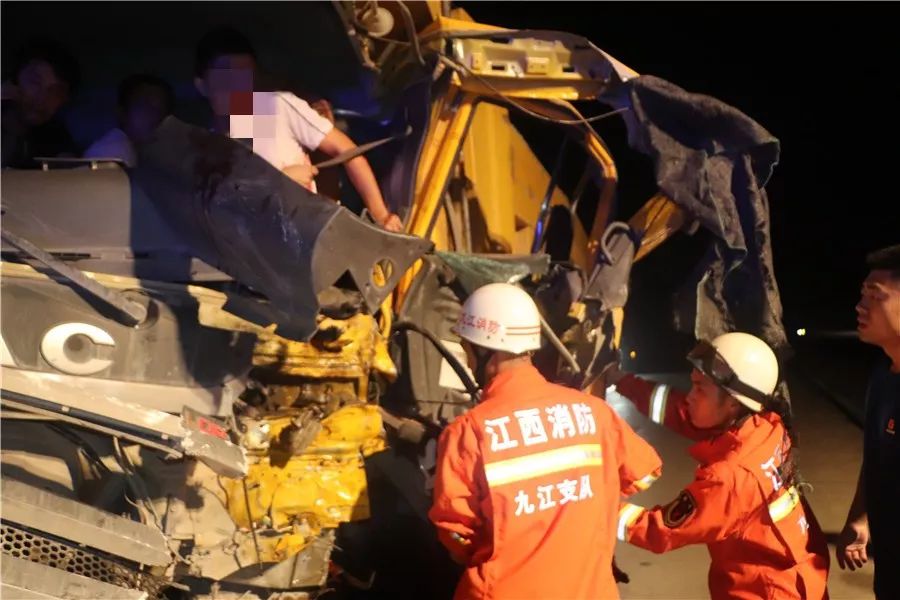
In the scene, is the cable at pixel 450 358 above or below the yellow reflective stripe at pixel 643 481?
above

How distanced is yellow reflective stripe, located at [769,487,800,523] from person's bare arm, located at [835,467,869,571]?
0.48m

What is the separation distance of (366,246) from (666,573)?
3.45 metres

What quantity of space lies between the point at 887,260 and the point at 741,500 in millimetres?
1147

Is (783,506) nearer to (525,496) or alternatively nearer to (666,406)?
(666,406)

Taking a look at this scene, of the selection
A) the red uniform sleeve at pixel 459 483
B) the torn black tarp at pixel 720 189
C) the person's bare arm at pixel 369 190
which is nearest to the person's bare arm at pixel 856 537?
the torn black tarp at pixel 720 189

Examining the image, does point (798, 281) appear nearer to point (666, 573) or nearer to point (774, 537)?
point (666, 573)

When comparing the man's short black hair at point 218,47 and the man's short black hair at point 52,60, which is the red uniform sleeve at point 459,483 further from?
the man's short black hair at point 52,60

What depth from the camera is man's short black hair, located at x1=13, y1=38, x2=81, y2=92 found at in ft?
9.93

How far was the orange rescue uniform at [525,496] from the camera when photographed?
2.17 meters

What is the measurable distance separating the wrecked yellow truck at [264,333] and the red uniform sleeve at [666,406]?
16.1 inches

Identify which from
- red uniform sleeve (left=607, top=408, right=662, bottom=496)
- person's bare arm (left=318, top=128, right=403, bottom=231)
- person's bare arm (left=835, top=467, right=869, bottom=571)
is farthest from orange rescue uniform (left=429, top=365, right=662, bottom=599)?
person's bare arm (left=835, top=467, right=869, bottom=571)

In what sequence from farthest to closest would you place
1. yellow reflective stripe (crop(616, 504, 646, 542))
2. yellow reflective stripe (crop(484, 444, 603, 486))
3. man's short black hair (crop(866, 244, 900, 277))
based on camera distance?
1. man's short black hair (crop(866, 244, 900, 277))
2. yellow reflective stripe (crop(616, 504, 646, 542))
3. yellow reflective stripe (crop(484, 444, 603, 486))

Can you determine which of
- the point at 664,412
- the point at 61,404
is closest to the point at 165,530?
the point at 61,404

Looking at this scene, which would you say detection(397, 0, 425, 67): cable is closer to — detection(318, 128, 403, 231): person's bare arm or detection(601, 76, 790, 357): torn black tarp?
detection(318, 128, 403, 231): person's bare arm
